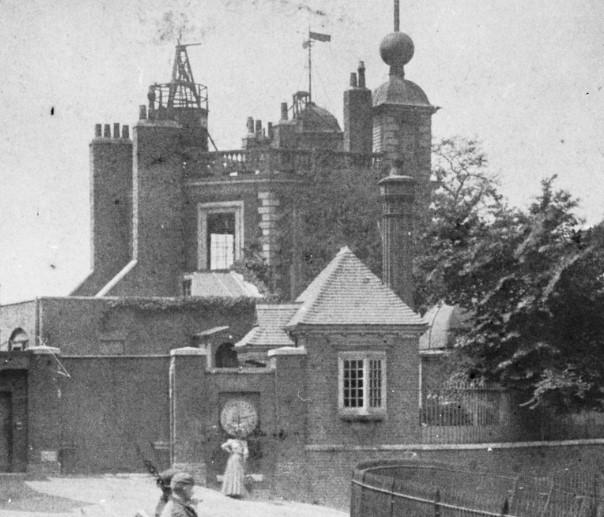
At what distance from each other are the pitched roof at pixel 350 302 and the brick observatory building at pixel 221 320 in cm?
5

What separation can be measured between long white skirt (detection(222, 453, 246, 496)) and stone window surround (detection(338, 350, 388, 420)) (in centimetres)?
420

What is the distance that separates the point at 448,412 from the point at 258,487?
19.3 feet

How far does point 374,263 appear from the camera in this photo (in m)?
51.1

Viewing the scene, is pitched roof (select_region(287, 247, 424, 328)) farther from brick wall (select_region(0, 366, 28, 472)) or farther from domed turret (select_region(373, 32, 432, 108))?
domed turret (select_region(373, 32, 432, 108))

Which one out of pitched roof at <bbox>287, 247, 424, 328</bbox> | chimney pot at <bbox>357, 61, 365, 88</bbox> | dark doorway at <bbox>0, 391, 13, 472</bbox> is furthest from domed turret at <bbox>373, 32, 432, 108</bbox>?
dark doorway at <bbox>0, 391, 13, 472</bbox>

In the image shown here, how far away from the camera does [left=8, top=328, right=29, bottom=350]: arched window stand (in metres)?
47.1

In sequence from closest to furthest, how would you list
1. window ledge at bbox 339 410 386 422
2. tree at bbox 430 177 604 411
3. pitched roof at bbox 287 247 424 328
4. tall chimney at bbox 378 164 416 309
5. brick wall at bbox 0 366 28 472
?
brick wall at bbox 0 366 28 472 → window ledge at bbox 339 410 386 422 → pitched roof at bbox 287 247 424 328 → tree at bbox 430 177 604 411 → tall chimney at bbox 378 164 416 309

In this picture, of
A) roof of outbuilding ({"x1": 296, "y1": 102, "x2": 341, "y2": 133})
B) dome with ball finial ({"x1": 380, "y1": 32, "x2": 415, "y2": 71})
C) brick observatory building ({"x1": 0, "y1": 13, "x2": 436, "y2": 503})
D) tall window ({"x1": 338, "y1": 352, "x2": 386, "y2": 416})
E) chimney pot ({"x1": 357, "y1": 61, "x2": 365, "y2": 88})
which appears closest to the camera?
brick observatory building ({"x1": 0, "y1": 13, "x2": 436, "y2": 503})

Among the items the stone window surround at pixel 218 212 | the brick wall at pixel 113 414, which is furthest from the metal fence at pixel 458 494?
the stone window surround at pixel 218 212

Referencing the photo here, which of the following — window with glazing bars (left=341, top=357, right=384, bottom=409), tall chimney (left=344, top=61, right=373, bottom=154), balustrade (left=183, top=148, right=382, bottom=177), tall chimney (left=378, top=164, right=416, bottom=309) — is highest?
tall chimney (left=344, top=61, right=373, bottom=154)

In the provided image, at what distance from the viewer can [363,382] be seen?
35625 millimetres

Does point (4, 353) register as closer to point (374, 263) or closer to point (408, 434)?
point (408, 434)

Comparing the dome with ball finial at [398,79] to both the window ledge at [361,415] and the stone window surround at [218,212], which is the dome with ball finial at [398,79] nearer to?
the stone window surround at [218,212]

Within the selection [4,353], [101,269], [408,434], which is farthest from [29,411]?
[101,269]
